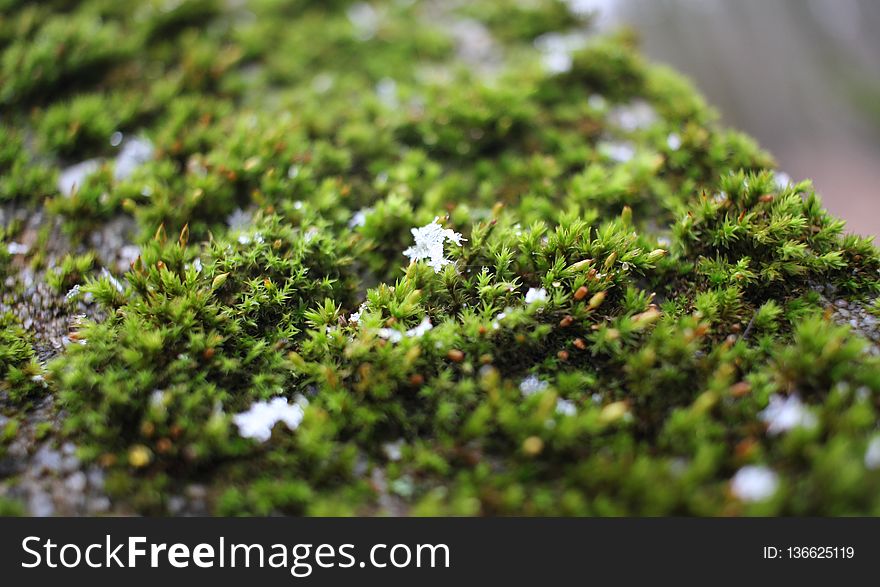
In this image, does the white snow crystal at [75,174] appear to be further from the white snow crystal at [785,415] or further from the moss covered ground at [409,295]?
the white snow crystal at [785,415]

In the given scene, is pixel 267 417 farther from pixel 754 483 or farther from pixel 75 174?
pixel 75 174

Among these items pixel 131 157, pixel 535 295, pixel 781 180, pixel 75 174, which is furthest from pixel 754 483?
pixel 75 174

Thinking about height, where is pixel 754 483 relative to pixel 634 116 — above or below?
below

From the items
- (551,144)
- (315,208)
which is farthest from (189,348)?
(551,144)

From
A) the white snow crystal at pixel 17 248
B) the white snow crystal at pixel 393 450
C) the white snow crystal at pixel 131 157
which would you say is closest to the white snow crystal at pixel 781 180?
the white snow crystal at pixel 393 450

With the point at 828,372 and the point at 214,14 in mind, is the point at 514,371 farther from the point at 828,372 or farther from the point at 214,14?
the point at 214,14

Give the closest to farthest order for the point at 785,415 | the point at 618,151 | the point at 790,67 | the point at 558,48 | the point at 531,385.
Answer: the point at 785,415, the point at 531,385, the point at 618,151, the point at 558,48, the point at 790,67

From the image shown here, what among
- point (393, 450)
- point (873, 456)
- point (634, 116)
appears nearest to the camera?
point (873, 456)
